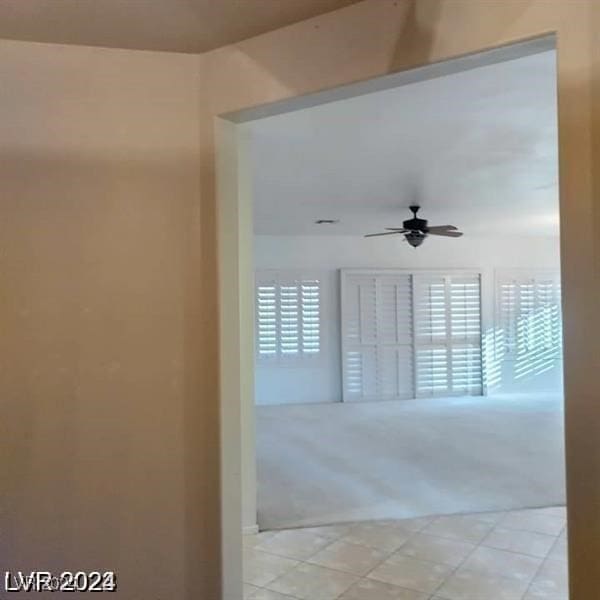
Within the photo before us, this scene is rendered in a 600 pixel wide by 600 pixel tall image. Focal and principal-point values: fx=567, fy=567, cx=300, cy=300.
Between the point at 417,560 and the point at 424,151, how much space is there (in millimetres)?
2333

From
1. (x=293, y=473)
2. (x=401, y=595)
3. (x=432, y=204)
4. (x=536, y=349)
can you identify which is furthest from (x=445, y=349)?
(x=401, y=595)

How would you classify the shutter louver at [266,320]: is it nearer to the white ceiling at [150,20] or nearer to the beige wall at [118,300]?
the beige wall at [118,300]

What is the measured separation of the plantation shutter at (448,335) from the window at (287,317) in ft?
4.97

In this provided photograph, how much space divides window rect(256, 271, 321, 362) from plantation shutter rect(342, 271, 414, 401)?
43cm

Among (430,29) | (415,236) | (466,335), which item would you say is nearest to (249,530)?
(430,29)

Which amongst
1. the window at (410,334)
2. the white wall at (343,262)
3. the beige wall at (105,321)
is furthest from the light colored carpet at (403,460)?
the beige wall at (105,321)

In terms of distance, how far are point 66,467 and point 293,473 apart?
9.46 ft

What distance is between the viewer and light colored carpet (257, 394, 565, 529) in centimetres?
373

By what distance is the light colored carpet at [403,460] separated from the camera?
12.2ft

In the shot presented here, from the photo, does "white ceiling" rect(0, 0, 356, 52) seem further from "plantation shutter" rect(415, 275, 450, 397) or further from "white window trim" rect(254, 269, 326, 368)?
"plantation shutter" rect(415, 275, 450, 397)

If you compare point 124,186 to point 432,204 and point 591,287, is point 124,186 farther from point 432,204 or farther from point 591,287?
point 432,204

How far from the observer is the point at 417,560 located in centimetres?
289

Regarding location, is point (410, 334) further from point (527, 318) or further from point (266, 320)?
point (266, 320)

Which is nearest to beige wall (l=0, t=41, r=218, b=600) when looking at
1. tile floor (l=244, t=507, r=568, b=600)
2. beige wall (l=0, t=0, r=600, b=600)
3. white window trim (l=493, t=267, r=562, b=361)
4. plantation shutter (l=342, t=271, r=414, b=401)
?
beige wall (l=0, t=0, r=600, b=600)
